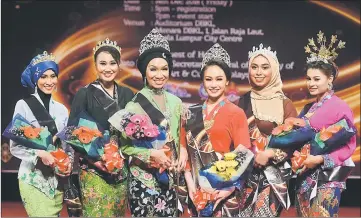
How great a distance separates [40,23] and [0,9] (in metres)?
0.35

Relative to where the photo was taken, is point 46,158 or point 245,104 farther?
point 245,104

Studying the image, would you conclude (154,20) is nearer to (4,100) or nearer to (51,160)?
(4,100)

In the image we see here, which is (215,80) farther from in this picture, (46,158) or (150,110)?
(46,158)

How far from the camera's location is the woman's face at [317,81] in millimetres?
5930

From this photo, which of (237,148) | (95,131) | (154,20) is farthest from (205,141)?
(154,20)

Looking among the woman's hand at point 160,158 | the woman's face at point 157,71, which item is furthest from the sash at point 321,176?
the woman's face at point 157,71

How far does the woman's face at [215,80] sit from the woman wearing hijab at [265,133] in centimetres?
21

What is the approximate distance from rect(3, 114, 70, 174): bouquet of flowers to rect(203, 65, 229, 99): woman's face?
91 centimetres

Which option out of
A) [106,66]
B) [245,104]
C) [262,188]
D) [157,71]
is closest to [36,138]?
[106,66]

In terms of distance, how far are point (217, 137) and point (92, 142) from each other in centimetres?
71

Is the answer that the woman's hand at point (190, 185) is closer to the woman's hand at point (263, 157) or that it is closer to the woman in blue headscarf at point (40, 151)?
the woman's hand at point (263, 157)

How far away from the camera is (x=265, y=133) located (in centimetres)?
590

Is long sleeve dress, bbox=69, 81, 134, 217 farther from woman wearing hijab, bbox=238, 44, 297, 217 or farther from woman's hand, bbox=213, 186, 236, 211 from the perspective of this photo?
woman wearing hijab, bbox=238, 44, 297, 217

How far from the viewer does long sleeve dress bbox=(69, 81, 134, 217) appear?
5.82m
